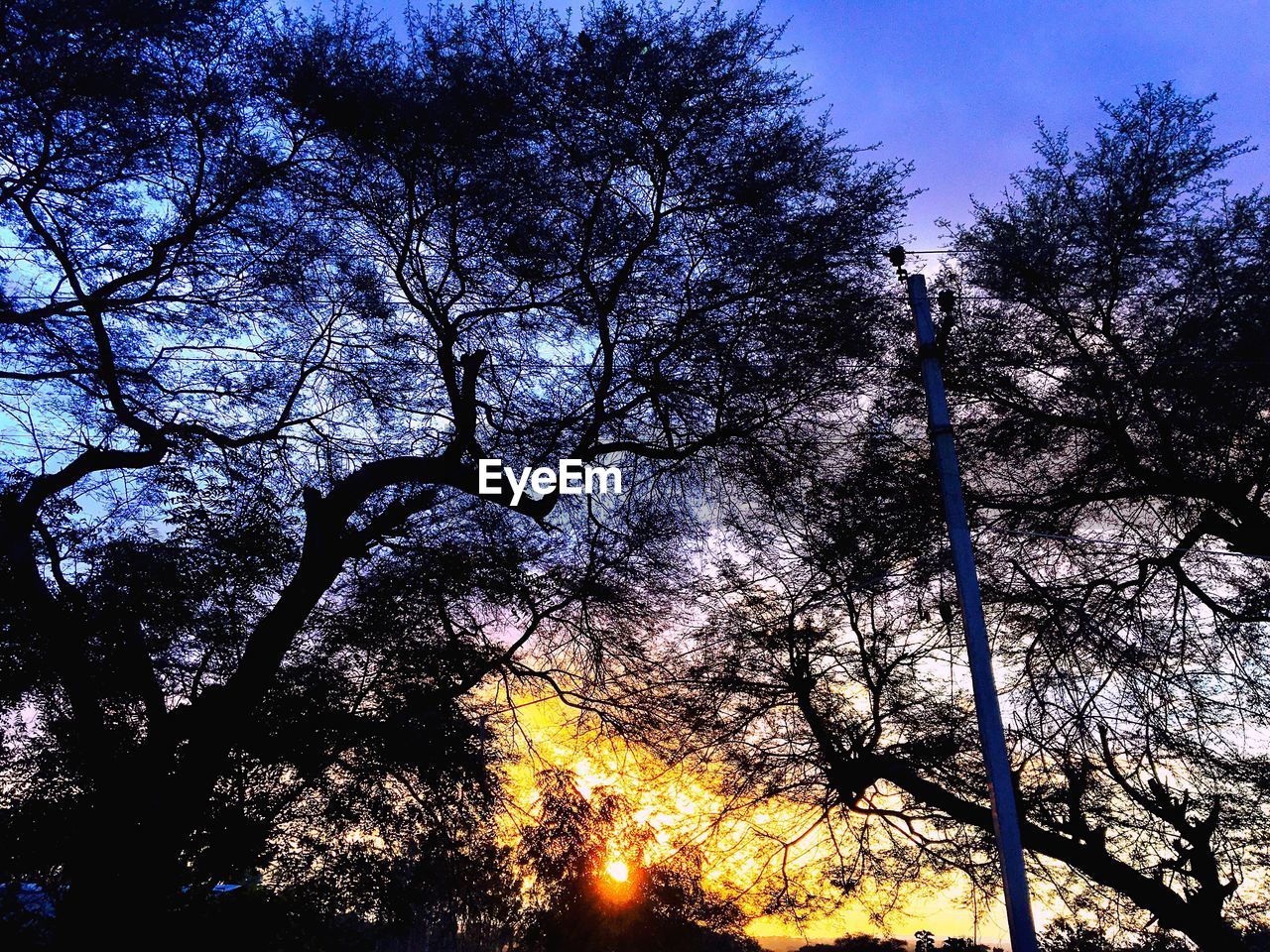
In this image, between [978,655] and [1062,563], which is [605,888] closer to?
[1062,563]

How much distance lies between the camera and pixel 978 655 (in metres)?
5.25

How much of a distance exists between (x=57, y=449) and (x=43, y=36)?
5.13 m

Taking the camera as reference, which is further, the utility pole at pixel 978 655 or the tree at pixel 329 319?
the tree at pixel 329 319

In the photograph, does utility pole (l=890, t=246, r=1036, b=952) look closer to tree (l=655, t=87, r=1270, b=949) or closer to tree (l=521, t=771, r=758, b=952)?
tree (l=655, t=87, r=1270, b=949)

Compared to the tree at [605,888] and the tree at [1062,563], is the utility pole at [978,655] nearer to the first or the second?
the tree at [1062,563]

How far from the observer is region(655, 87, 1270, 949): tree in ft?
35.2

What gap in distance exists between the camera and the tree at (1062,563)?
10727 mm

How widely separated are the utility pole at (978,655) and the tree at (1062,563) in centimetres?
460

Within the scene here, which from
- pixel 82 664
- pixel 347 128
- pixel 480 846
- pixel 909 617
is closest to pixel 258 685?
pixel 82 664

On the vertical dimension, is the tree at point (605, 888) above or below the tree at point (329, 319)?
below

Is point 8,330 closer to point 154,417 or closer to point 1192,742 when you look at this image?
point 154,417

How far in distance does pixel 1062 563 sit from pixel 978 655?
882 cm

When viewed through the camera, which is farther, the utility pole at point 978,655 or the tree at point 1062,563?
the tree at point 1062,563

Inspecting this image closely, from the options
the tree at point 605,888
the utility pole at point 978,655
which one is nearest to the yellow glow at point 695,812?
the tree at point 605,888
